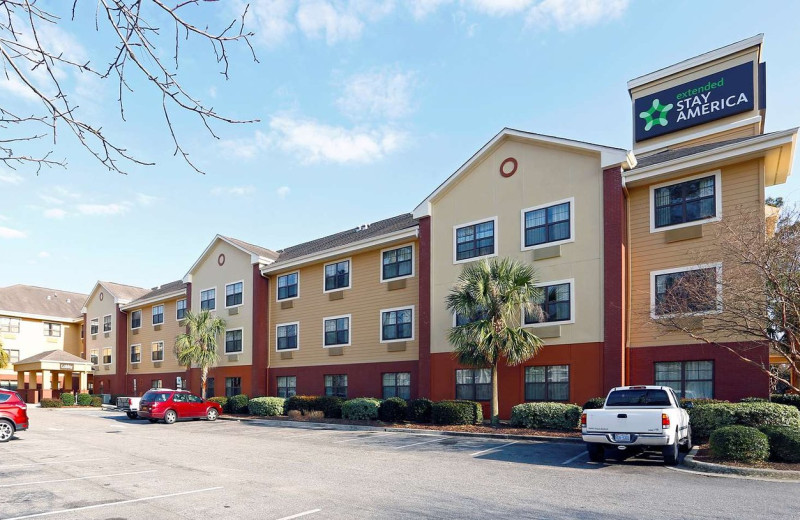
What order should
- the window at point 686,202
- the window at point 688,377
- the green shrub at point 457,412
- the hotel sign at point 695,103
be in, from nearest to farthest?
the window at point 688,377 → the window at point 686,202 → the green shrub at point 457,412 → the hotel sign at point 695,103

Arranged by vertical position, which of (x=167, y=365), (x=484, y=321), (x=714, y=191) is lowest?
(x=167, y=365)

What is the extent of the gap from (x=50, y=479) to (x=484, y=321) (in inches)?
568

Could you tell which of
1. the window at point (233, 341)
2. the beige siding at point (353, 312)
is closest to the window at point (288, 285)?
the beige siding at point (353, 312)

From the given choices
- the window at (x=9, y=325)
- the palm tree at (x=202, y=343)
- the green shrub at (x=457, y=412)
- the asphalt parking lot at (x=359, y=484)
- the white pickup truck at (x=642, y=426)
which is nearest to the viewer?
the asphalt parking lot at (x=359, y=484)

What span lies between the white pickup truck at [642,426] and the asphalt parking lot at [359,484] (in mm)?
529

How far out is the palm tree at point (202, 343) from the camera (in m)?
37.4

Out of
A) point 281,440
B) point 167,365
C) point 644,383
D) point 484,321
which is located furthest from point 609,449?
point 167,365

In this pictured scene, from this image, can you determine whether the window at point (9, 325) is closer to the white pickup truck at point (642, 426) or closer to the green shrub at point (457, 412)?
the green shrub at point (457, 412)

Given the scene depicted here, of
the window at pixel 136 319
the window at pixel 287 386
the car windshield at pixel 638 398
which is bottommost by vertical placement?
the window at pixel 287 386

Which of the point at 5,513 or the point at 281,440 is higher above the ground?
the point at 5,513

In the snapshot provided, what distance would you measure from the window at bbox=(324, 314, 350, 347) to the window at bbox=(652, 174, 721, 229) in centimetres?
1629

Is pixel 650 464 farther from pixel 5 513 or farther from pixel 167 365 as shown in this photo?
pixel 167 365

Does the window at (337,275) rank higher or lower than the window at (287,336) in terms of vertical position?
higher

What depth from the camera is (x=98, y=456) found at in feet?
53.2
